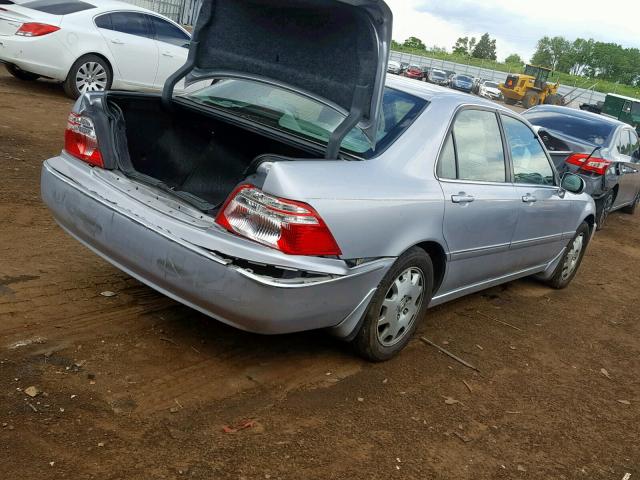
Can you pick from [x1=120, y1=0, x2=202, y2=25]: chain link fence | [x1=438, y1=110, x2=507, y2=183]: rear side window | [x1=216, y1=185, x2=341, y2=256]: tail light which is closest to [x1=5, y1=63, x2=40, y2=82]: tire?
[x1=438, y1=110, x2=507, y2=183]: rear side window

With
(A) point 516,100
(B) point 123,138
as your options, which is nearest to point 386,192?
(B) point 123,138

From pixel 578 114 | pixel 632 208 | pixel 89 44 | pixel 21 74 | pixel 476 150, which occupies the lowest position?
pixel 21 74

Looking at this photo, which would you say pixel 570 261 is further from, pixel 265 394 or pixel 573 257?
pixel 265 394

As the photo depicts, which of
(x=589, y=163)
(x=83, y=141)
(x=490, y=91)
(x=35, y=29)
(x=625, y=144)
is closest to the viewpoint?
(x=83, y=141)

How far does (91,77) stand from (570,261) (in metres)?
7.87

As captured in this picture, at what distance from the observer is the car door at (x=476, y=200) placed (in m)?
4.23

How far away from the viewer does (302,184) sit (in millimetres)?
3271

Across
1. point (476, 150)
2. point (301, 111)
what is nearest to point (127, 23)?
point (301, 111)

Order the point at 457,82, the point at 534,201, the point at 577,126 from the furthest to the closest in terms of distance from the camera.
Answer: the point at 457,82, the point at 577,126, the point at 534,201

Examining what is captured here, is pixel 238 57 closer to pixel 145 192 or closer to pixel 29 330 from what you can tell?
pixel 145 192

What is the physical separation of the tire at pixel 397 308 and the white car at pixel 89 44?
324 inches

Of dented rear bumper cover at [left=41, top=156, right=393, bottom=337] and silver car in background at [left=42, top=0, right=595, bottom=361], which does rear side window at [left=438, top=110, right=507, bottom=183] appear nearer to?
silver car in background at [left=42, top=0, right=595, bottom=361]

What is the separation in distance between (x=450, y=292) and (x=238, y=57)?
1.97 m

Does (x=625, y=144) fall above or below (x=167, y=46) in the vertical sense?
above
